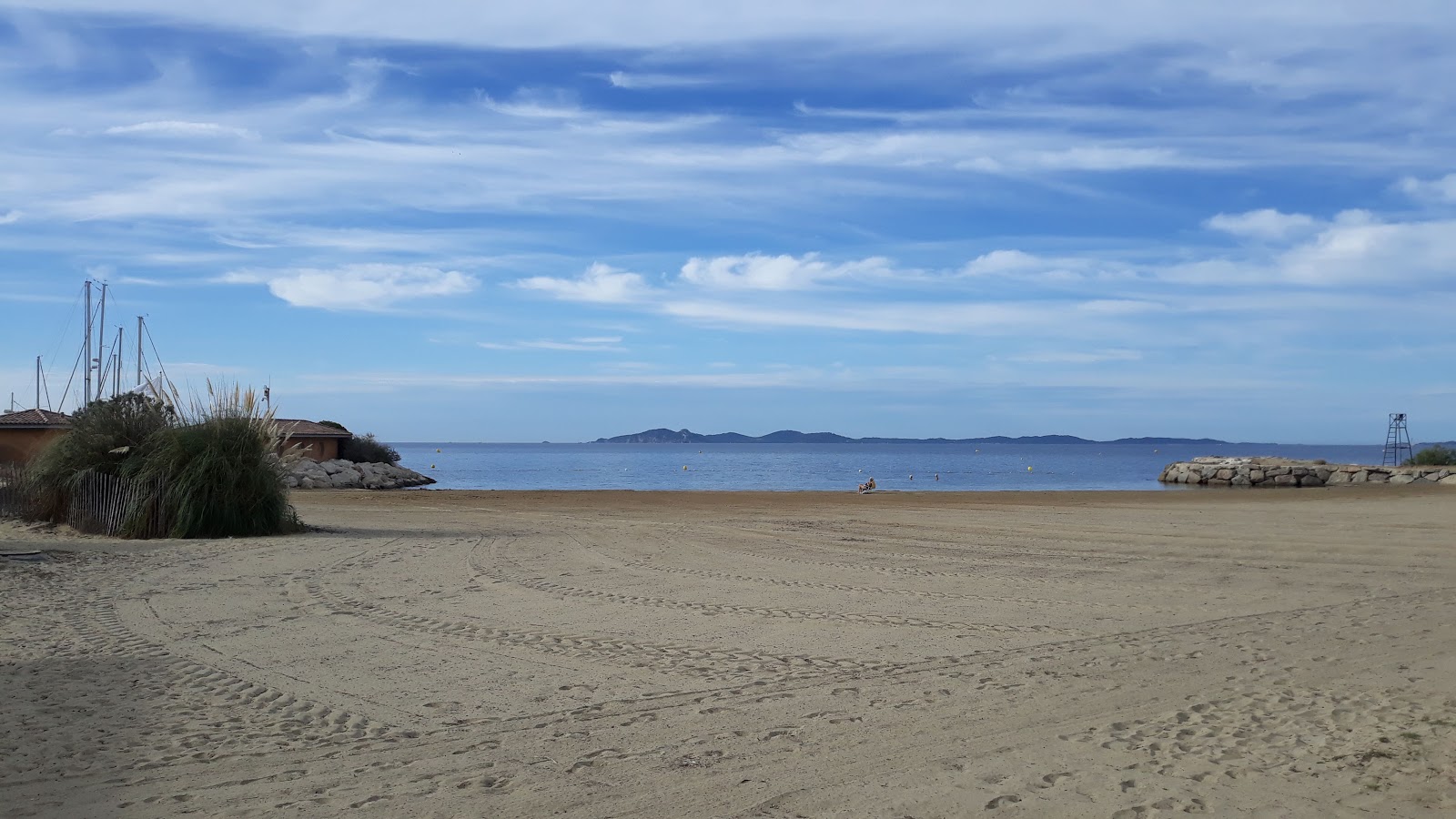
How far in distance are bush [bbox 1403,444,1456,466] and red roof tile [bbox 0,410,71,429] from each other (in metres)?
49.1

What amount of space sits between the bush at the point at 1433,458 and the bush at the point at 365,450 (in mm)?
43417

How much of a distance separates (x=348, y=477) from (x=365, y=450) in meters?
9.13

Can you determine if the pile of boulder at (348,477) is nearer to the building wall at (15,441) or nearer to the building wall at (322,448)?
the building wall at (322,448)

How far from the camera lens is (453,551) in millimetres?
14555

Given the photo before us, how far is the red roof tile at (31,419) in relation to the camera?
3157 centimetres

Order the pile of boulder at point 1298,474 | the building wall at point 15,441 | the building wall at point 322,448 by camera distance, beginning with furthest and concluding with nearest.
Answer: the building wall at point 322,448, the pile of boulder at point 1298,474, the building wall at point 15,441

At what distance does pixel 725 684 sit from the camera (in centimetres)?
673

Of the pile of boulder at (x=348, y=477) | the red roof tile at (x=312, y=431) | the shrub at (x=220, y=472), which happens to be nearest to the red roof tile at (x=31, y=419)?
the pile of boulder at (x=348, y=477)

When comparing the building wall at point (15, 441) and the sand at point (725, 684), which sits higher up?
the building wall at point (15, 441)

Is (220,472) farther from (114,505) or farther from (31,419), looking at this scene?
(31,419)

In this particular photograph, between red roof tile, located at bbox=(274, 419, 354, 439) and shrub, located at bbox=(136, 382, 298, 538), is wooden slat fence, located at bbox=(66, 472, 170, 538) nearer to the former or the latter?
shrub, located at bbox=(136, 382, 298, 538)

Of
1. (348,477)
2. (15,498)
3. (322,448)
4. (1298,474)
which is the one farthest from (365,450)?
(1298,474)

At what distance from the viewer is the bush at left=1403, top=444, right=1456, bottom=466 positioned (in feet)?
144

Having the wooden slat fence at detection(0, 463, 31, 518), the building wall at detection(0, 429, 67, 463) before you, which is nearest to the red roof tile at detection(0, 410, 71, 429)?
the building wall at detection(0, 429, 67, 463)
